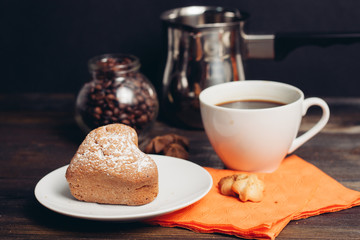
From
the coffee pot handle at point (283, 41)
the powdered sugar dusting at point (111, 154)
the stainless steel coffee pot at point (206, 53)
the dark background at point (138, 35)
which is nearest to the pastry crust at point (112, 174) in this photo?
the powdered sugar dusting at point (111, 154)

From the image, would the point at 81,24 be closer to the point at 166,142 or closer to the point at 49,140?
the point at 49,140

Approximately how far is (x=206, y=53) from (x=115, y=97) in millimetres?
257

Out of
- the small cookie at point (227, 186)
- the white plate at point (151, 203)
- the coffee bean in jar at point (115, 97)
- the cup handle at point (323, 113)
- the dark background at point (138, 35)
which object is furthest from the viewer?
the dark background at point (138, 35)

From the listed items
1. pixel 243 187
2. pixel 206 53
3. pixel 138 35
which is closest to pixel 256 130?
pixel 243 187

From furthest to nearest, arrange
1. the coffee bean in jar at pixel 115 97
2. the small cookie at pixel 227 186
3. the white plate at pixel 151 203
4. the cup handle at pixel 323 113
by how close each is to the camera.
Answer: the coffee bean in jar at pixel 115 97
the cup handle at pixel 323 113
the small cookie at pixel 227 186
the white plate at pixel 151 203

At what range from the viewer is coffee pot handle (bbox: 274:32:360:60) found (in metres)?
1.19

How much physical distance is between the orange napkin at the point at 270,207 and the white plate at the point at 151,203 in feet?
0.09

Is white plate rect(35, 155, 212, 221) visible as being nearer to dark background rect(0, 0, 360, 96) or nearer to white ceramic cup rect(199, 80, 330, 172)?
white ceramic cup rect(199, 80, 330, 172)

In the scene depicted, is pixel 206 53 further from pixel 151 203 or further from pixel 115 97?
pixel 151 203

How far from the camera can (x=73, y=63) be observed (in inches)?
60.9

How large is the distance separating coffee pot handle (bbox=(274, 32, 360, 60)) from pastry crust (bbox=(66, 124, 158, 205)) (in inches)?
23.8

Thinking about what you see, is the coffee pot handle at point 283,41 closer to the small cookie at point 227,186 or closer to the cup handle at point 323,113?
the cup handle at point 323,113

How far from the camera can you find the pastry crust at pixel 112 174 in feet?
2.61

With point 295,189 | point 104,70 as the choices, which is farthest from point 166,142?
point 295,189
